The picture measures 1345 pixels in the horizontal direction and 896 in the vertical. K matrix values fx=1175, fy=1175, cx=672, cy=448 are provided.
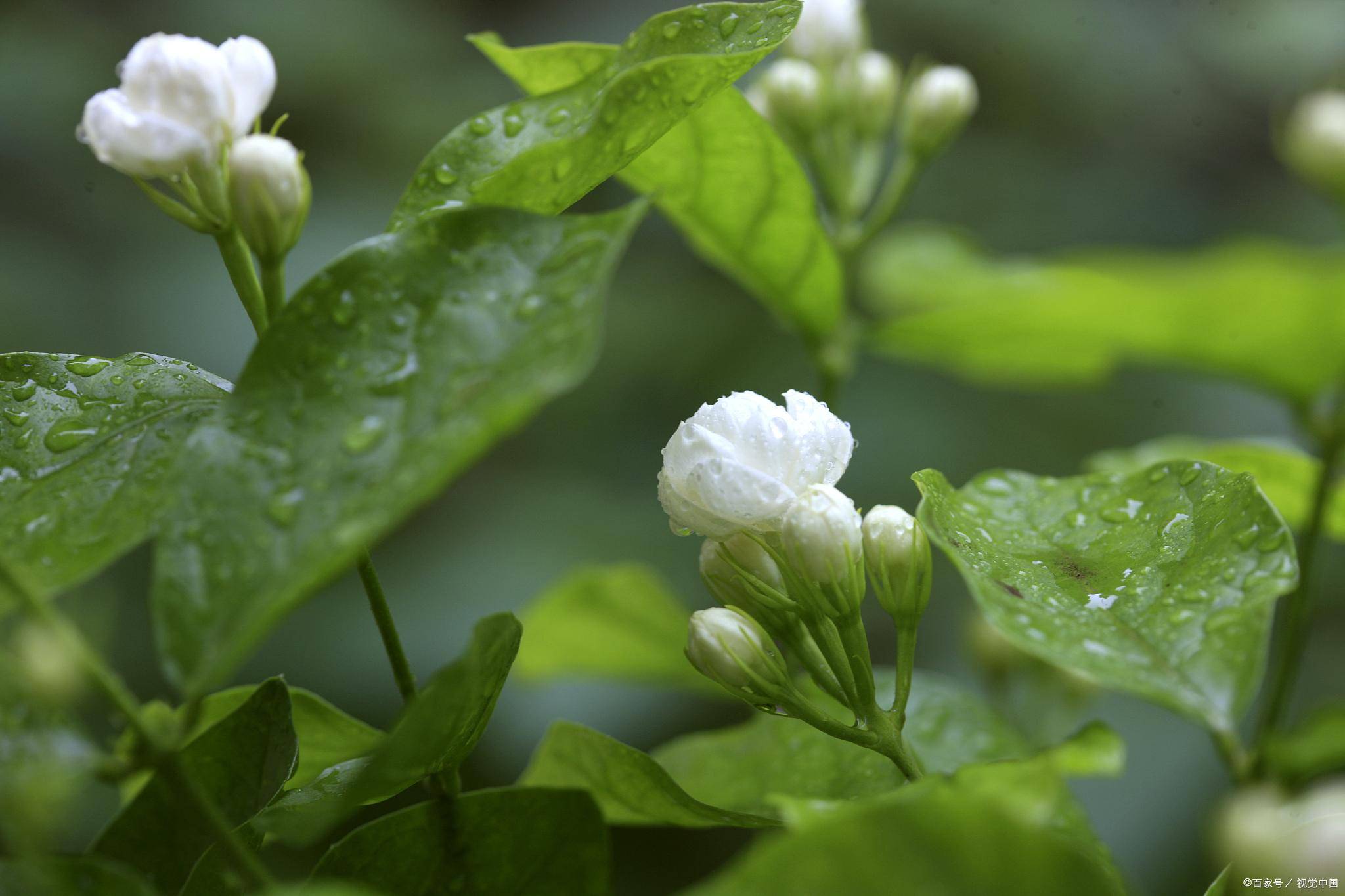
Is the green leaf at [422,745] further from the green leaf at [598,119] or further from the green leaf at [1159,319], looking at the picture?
the green leaf at [1159,319]

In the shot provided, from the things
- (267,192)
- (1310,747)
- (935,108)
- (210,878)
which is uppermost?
(267,192)

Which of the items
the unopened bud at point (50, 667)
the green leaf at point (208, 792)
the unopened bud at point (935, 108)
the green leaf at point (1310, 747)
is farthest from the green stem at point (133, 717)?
the unopened bud at point (935, 108)

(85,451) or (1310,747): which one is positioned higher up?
(85,451)

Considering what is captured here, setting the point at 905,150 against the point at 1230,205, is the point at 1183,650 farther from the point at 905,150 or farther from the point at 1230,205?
the point at 1230,205

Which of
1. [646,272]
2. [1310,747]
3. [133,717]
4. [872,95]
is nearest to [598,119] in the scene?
[133,717]

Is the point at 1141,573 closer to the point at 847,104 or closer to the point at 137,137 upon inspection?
the point at 137,137

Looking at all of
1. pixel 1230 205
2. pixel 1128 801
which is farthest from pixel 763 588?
pixel 1230 205

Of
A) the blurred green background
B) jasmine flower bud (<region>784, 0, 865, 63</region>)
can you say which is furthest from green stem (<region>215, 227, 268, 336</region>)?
the blurred green background
